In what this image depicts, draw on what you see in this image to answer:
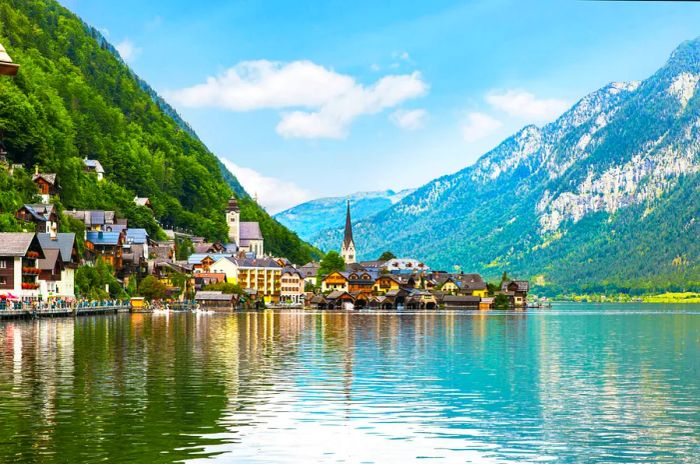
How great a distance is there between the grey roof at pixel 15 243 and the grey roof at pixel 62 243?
13.0 metres

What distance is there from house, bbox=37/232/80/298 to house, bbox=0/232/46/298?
16.3ft

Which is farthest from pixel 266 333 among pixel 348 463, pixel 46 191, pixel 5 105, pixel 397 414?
pixel 5 105

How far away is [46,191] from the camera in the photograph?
6078 inches

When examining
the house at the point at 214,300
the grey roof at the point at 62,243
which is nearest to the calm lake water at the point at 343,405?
the grey roof at the point at 62,243

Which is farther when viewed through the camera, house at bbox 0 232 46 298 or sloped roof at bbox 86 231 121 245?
sloped roof at bbox 86 231 121 245

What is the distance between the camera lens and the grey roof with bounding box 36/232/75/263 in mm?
129725

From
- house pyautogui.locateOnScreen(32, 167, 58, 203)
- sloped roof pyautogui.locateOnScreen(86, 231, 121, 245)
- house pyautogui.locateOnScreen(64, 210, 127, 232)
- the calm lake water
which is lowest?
the calm lake water

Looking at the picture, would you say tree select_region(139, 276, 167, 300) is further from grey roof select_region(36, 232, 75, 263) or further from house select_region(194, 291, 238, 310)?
grey roof select_region(36, 232, 75, 263)

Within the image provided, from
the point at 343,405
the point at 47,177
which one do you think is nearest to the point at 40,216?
the point at 47,177

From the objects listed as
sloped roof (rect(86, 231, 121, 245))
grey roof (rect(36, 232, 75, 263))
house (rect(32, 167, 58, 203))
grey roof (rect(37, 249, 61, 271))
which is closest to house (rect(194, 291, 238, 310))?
sloped roof (rect(86, 231, 121, 245))

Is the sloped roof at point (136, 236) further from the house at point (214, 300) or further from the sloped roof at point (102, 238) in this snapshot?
the sloped roof at point (102, 238)

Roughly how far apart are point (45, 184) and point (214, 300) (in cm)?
4979

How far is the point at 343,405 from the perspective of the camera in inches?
1332

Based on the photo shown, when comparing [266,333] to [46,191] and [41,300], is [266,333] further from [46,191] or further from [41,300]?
[46,191]
